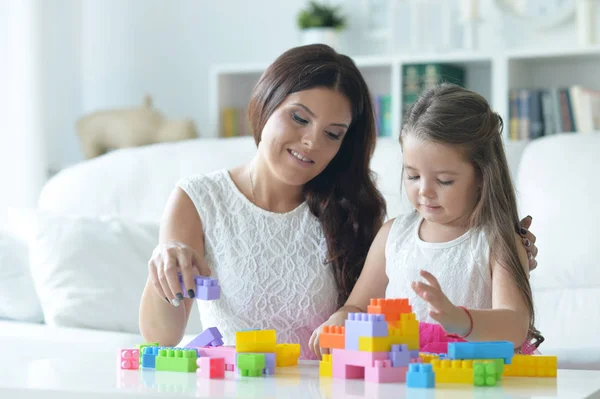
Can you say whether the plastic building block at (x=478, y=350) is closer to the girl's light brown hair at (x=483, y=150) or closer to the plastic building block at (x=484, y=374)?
the plastic building block at (x=484, y=374)

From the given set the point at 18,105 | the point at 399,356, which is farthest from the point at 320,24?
the point at 399,356

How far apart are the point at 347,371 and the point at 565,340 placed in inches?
46.7

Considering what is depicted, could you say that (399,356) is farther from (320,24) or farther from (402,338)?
(320,24)

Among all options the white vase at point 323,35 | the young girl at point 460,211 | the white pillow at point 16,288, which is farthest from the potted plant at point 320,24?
the young girl at point 460,211

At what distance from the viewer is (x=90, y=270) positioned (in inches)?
93.9

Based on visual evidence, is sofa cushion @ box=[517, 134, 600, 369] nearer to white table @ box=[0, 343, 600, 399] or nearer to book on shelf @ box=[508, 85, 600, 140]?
book on shelf @ box=[508, 85, 600, 140]

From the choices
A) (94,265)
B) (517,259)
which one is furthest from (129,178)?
(517,259)

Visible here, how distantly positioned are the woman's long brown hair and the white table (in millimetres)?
606

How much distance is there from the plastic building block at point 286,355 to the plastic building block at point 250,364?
0.10 meters

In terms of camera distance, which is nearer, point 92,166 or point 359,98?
point 359,98

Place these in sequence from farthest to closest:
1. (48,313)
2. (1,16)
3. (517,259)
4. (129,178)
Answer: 1. (1,16)
2. (129,178)
3. (48,313)
4. (517,259)

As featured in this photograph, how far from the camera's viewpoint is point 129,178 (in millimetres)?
2783

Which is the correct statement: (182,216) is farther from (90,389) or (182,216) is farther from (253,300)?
(90,389)

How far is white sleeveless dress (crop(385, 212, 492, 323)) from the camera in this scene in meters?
1.39
